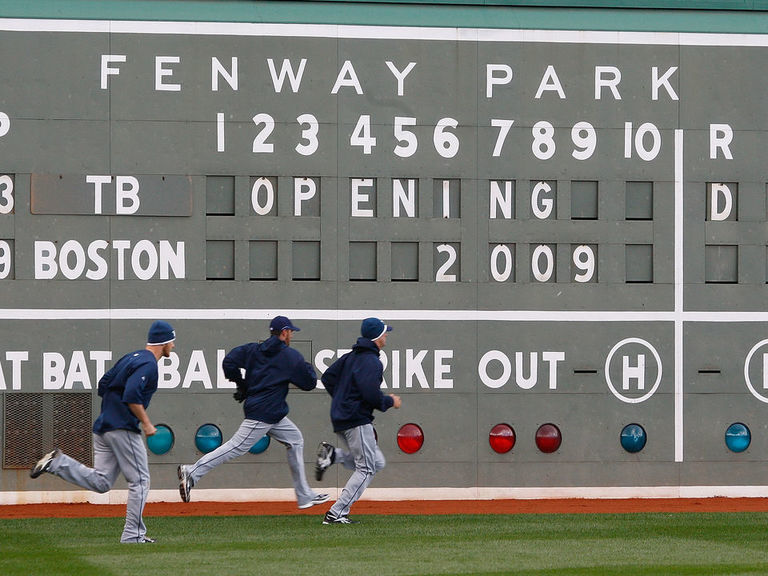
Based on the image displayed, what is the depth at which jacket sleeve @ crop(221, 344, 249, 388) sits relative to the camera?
40.7 feet

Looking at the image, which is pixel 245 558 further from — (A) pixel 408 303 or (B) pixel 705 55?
(B) pixel 705 55

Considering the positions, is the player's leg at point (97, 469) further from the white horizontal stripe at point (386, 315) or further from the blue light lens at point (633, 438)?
the blue light lens at point (633, 438)

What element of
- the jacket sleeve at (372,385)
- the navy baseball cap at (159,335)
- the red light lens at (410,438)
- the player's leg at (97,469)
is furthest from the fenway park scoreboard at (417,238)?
the navy baseball cap at (159,335)

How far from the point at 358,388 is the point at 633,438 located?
3164 mm

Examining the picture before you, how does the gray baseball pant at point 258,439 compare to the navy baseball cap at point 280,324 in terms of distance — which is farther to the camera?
the navy baseball cap at point 280,324

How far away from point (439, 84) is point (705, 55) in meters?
2.55

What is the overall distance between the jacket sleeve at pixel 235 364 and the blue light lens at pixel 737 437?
4.70m

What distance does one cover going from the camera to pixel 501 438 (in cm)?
1373

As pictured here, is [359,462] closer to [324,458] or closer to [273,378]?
[324,458]

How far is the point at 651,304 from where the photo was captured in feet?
45.8

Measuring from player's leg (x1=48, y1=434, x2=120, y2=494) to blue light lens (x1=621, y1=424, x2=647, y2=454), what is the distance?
5007 mm

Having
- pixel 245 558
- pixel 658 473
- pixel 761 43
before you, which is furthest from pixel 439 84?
pixel 245 558

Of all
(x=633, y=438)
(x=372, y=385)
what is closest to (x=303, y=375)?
(x=372, y=385)

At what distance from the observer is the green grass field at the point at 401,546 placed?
944 cm
